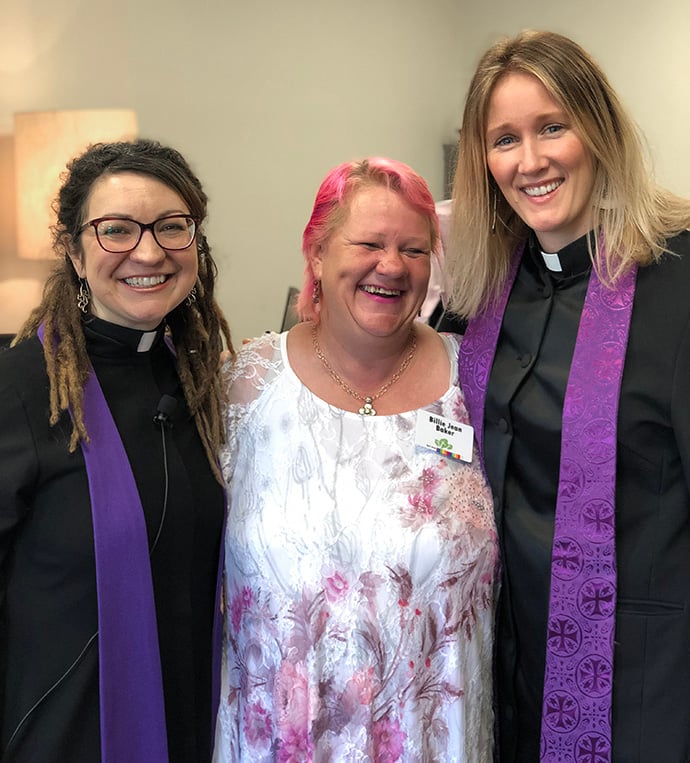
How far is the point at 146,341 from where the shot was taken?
155 centimetres

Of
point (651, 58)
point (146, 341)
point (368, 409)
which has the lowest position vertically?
point (368, 409)

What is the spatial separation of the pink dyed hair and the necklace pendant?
382 mm

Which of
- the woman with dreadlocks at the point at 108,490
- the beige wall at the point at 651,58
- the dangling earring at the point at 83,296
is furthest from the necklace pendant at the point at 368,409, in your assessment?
the beige wall at the point at 651,58

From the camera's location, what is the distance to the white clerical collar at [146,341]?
60.5 inches

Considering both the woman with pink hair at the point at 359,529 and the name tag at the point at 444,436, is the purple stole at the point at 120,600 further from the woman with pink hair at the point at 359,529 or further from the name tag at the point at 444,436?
the name tag at the point at 444,436

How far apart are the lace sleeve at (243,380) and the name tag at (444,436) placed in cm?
37

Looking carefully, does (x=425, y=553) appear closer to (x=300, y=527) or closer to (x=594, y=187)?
(x=300, y=527)

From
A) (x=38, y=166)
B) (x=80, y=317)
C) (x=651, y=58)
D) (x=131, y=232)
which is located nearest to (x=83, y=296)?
(x=80, y=317)

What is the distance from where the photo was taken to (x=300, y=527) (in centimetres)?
162

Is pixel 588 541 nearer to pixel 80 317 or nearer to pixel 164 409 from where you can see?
pixel 164 409

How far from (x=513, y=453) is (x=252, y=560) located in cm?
60

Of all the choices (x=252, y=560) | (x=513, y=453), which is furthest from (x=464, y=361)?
(x=252, y=560)

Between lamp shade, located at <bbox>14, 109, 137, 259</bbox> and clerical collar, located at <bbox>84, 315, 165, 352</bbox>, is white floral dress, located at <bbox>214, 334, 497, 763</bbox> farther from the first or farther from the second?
lamp shade, located at <bbox>14, 109, 137, 259</bbox>

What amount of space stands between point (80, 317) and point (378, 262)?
0.64m
